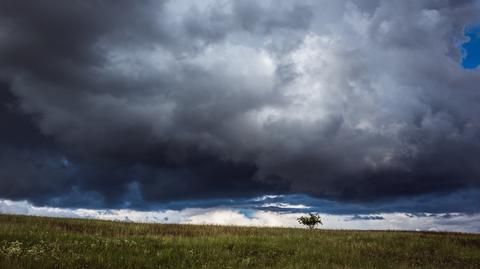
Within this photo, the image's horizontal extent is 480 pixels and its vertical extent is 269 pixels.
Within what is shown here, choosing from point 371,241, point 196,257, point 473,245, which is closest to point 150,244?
point 196,257

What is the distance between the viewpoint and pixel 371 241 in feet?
111

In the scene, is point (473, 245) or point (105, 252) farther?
point (473, 245)

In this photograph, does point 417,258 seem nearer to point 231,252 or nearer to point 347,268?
point 347,268

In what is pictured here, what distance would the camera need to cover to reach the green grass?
1867cm

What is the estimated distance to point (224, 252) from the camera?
24094 mm

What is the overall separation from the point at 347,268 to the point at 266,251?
275 inches

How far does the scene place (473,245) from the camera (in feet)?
117

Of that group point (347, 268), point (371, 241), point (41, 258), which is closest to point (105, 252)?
point (41, 258)

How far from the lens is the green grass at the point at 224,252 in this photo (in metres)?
18.7

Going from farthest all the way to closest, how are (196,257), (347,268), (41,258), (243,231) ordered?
1. (243,231)
2. (196,257)
3. (347,268)
4. (41,258)

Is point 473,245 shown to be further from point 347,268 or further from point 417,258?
point 347,268

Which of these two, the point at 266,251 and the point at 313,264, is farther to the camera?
the point at 266,251

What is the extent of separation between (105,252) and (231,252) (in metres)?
7.10

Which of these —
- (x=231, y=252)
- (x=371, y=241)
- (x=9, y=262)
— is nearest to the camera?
(x=9, y=262)
